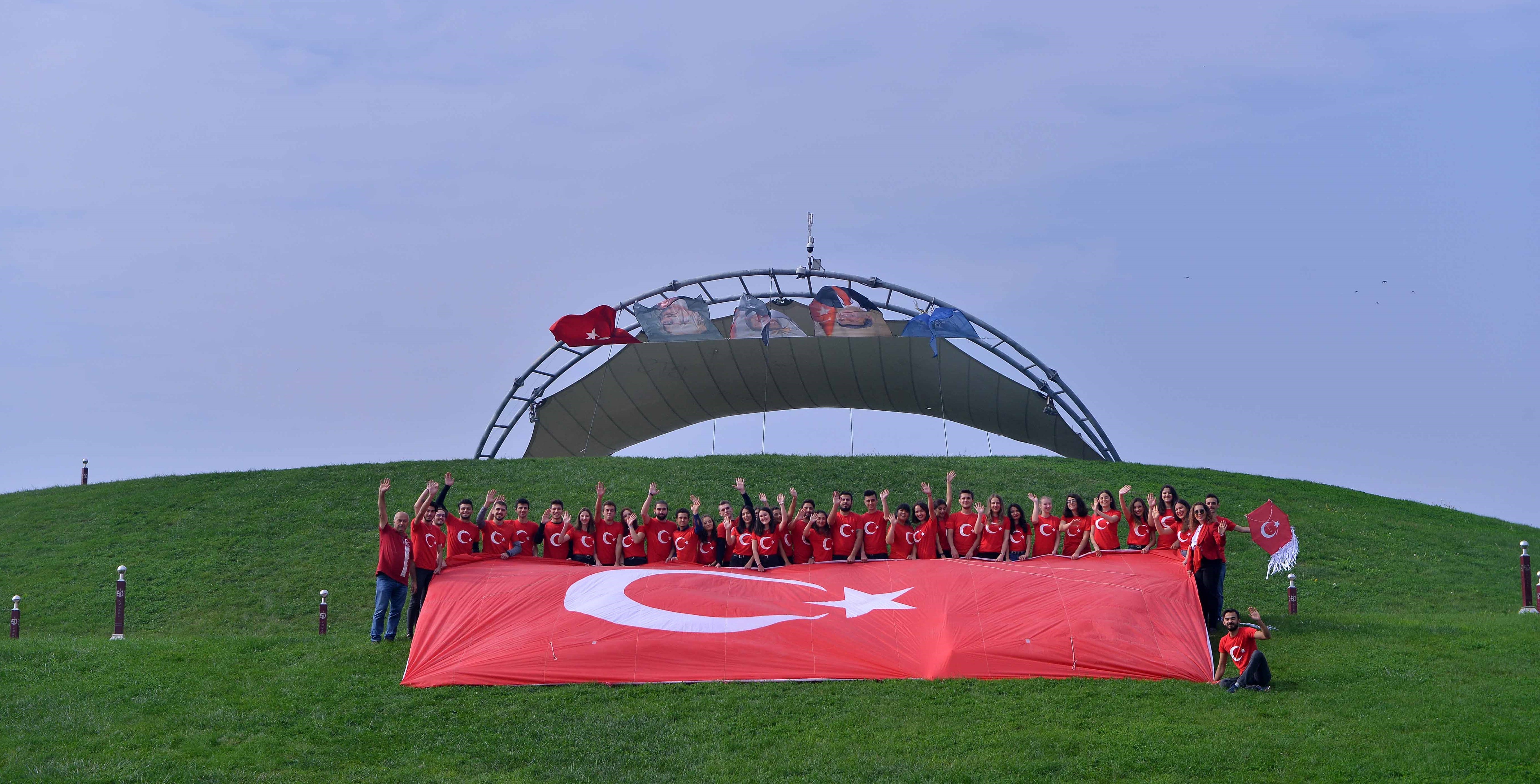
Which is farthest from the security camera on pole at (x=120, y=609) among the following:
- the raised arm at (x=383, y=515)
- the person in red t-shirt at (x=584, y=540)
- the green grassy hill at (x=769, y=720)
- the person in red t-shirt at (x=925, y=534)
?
the person in red t-shirt at (x=925, y=534)

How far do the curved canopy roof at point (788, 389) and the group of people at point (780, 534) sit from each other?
15512mm

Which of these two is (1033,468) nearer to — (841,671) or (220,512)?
(841,671)

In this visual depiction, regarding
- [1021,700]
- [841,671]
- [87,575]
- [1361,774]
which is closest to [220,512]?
[87,575]

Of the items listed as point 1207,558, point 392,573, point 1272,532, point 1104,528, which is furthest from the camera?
point 1272,532

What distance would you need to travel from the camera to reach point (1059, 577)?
12039 mm

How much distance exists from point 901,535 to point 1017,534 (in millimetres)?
1346

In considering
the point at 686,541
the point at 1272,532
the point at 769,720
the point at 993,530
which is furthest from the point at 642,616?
the point at 1272,532

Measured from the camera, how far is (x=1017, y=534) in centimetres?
1334

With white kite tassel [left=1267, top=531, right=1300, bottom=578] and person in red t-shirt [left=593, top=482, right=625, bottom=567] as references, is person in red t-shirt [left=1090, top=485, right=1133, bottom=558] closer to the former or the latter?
white kite tassel [left=1267, top=531, right=1300, bottom=578]

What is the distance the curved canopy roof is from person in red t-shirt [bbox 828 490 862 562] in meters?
15.7

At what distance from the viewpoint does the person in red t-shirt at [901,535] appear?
13.5 meters

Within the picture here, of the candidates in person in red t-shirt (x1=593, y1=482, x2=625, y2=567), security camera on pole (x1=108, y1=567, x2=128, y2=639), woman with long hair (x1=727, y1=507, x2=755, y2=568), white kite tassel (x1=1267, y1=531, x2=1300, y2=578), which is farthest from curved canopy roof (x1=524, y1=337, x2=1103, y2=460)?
woman with long hair (x1=727, y1=507, x2=755, y2=568)

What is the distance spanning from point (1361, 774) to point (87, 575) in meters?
19.2

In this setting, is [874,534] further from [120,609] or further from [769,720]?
[120,609]
